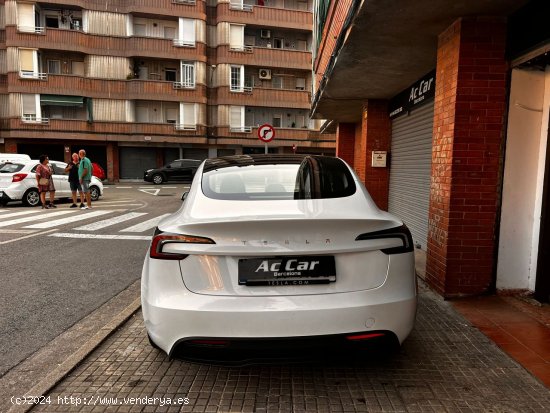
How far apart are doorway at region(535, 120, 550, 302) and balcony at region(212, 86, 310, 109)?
3068cm

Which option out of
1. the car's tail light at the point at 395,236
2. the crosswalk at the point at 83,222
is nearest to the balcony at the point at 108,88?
the crosswalk at the point at 83,222

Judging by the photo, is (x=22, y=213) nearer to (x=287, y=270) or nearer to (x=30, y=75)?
(x=287, y=270)

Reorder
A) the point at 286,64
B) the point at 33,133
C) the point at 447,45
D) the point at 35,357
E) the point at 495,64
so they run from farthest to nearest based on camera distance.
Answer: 1. the point at 286,64
2. the point at 33,133
3. the point at 447,45
4. the point at 495,64
5. the point at 35,357

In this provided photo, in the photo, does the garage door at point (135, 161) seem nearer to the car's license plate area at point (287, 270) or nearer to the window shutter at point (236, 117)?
the window shutter at point (236, 117)

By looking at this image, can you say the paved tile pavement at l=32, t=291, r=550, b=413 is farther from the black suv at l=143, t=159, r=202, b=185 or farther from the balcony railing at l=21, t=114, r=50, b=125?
the balcony railing at l=21, t=114, r=50, b=125

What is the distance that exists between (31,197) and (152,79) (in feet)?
67.5

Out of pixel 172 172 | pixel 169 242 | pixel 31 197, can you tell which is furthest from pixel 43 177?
pixel 172 172

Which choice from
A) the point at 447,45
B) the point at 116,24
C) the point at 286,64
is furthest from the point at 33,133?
the point at 447,45

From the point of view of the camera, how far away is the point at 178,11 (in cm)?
3164

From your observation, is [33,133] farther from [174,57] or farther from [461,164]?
[461,164]

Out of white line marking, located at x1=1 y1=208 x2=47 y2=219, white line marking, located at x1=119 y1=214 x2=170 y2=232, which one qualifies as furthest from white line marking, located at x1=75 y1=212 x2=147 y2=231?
white line marking, located at x1=1 y1=208 x2=47 y2=219

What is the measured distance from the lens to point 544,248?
451 centimetres

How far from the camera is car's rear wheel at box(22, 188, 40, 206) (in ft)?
46.0

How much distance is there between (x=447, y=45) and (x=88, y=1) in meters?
32.0
